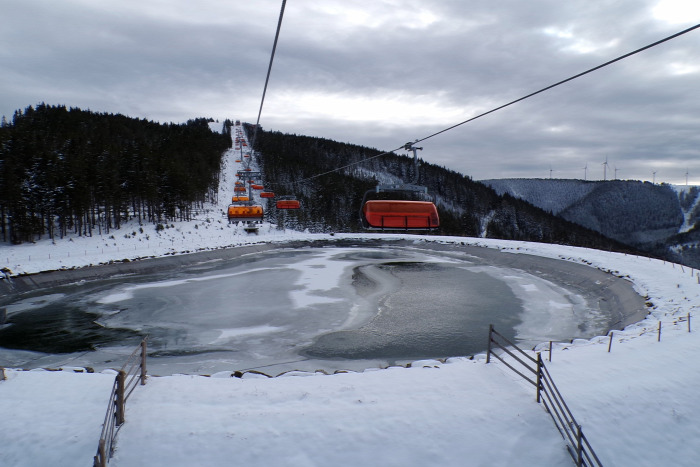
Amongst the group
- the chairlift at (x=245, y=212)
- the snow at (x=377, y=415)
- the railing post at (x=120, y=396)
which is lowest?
the snow at (x=377, y=415)

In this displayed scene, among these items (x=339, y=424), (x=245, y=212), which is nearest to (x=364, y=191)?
(x=245, y=212)

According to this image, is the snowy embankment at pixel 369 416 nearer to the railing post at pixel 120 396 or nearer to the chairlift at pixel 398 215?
the railing post at pixel 120 396

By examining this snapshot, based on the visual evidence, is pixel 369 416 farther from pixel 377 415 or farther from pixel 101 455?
pixel 101 455

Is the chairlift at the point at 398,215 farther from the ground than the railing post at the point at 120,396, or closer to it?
farther from the ground

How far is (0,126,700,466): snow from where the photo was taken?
6.77m

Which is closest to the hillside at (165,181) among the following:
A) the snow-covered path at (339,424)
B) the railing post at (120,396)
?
the snow-covered path at (339,424)

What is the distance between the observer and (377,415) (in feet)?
26.2

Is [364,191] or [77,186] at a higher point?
[364,191]

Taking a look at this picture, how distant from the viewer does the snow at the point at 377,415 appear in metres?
6.77

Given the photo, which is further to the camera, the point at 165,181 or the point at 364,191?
the point at 364,191

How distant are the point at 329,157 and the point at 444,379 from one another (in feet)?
532

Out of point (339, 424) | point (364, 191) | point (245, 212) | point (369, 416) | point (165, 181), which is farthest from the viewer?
point (364, 191)

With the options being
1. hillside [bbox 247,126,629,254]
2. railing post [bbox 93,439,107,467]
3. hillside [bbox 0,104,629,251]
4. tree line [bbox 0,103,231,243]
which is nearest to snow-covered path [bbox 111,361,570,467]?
railing post [bbox 93,439,107,467]

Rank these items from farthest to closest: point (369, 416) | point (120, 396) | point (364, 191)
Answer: point (364, 191) → point (369, 416) → point (120, 396)
